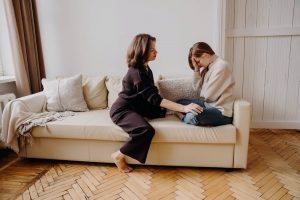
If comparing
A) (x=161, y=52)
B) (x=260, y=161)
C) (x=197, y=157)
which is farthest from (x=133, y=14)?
(x=260, y=161)

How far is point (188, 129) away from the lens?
2066mm


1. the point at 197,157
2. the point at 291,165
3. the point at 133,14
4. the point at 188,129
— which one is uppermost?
the point at 133,14

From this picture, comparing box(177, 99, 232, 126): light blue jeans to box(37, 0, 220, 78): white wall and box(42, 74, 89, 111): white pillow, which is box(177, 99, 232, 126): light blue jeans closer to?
box(37, 0, 220, 78): white wall

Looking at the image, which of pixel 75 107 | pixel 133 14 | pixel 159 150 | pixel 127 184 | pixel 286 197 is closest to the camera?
pixel 286 197

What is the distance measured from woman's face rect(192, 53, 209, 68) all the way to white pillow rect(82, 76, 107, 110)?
→ 113 centimetres

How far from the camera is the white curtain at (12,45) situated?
2750mm

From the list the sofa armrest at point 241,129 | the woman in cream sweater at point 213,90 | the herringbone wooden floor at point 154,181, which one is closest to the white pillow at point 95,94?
the herringbone wooden floor at point 154,181

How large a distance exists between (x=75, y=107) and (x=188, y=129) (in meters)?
1.29

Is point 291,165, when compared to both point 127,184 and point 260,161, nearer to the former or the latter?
point 260,161

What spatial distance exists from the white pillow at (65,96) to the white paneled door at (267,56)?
1772 mm

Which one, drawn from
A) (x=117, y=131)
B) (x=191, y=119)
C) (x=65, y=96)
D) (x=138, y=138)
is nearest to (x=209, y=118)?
(x=191, y=119)

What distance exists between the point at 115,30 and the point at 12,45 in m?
1.19

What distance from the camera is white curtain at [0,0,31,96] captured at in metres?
2.75

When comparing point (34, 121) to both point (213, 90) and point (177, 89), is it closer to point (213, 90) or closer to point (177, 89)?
point (177, 89)
